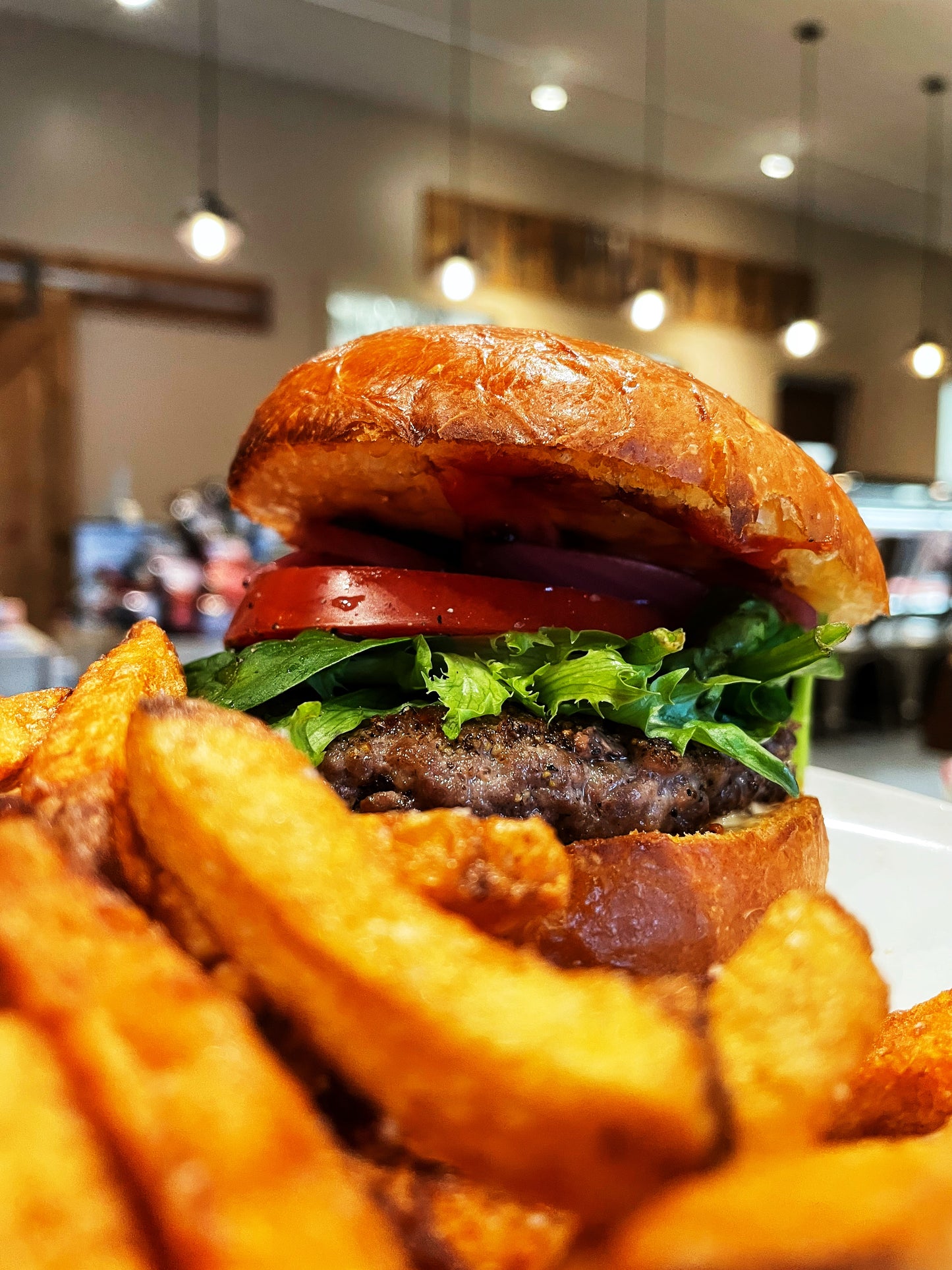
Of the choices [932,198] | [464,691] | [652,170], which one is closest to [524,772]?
[464,691]

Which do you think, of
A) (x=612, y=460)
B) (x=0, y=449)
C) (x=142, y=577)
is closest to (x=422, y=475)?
(x=612, y=460)

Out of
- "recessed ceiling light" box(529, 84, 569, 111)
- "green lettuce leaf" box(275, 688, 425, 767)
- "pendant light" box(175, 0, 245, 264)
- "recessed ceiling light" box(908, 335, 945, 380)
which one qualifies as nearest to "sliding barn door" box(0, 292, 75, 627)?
"pendant light" box(175, 0, 245, 264)

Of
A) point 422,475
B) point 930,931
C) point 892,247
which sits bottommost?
point 930,931

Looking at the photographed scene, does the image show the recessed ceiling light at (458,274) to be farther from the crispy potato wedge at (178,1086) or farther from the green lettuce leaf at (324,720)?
the crispy potato wedge at (178,1086)

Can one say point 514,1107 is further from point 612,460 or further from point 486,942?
point 612,460

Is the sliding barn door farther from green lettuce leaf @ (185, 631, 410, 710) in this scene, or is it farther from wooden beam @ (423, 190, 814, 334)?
green lettuce leaf @ (185, 631, 410, 710)

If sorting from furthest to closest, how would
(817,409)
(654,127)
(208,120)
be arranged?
(817,409), (654,127), (208,120)

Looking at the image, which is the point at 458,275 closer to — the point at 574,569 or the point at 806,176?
the point at 806,176

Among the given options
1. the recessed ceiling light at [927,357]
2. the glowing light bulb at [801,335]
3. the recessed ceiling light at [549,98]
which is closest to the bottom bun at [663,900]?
the glowing light bulb at [801,335]
